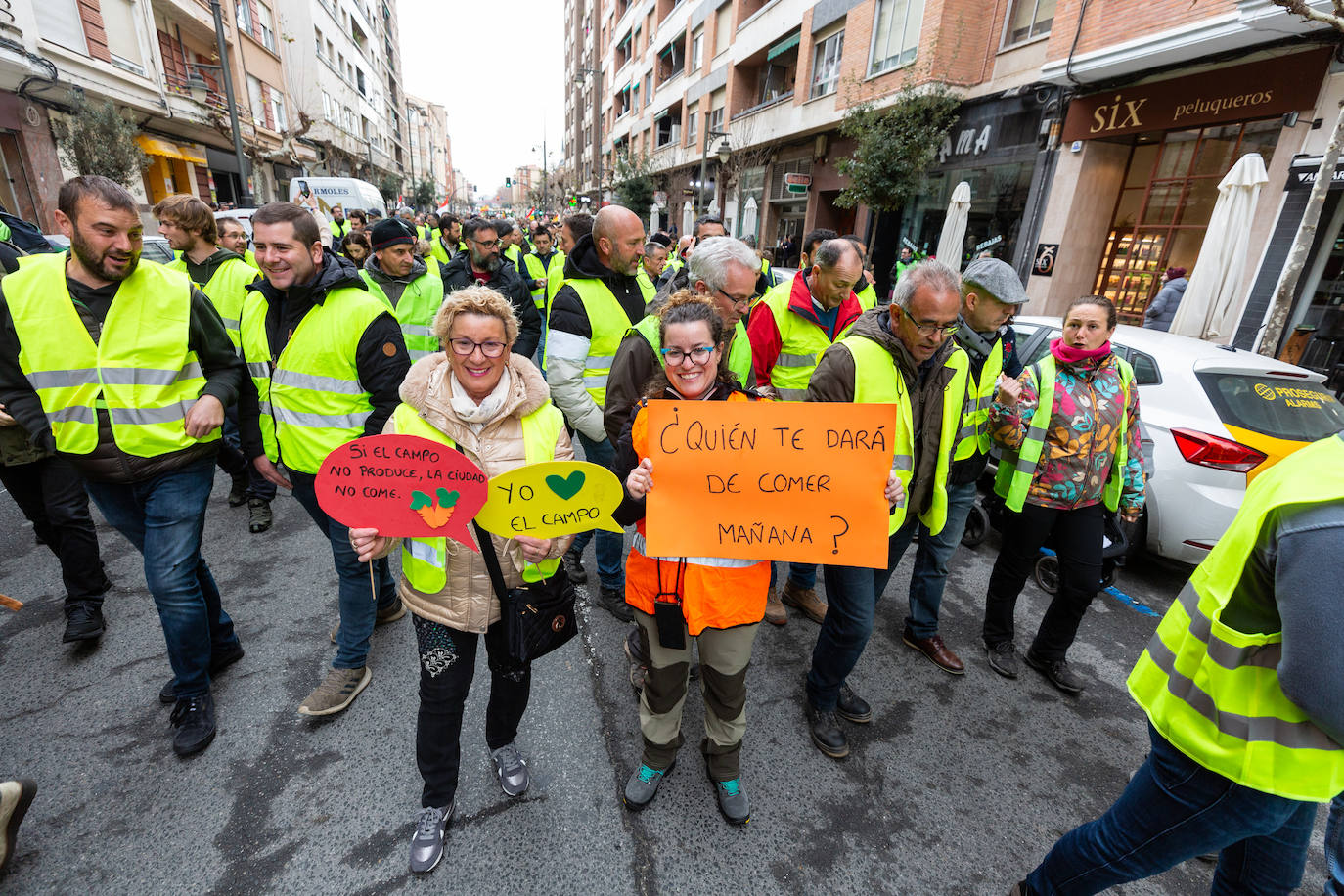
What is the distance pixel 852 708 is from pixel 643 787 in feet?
3.63

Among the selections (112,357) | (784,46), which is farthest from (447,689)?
(784,46)

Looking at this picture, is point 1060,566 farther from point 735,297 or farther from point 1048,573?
point 735,297

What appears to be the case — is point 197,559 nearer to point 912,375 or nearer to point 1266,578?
point 912,375

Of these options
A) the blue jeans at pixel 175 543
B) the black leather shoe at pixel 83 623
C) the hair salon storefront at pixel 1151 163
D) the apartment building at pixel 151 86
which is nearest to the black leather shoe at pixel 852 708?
the blue jeans at pixel 175 543

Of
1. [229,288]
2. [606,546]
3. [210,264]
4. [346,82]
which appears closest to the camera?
[606,546]

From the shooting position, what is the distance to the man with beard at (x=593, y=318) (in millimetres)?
3293

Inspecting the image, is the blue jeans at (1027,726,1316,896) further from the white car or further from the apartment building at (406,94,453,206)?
the apartment building at (406,94,453,206)

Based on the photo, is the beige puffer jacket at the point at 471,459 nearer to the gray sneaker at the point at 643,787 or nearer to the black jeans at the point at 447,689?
the black jeans at the point at 447,689

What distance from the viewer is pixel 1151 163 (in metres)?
10.1

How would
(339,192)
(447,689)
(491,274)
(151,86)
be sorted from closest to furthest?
(447,689) → (491,274) → (151,86) → (339,192)

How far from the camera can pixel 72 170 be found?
14.9 meters

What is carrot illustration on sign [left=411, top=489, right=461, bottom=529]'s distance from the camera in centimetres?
172

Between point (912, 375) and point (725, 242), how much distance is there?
1.14 meters

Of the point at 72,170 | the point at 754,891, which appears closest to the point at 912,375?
the point at 754,891
